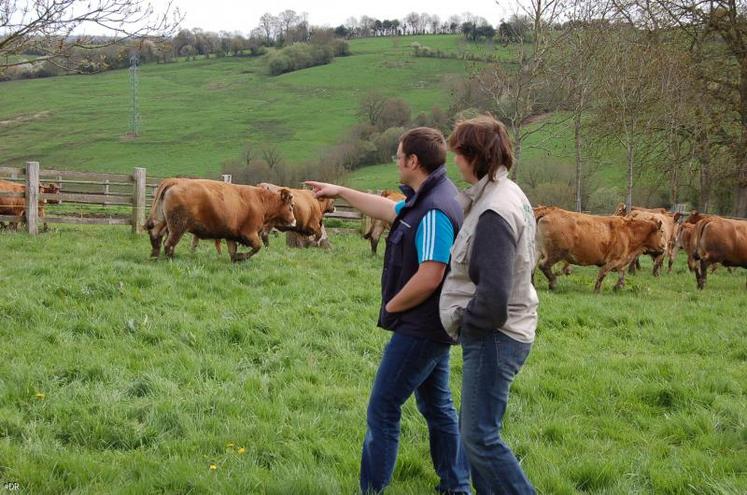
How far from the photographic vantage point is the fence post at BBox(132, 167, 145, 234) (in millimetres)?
17375

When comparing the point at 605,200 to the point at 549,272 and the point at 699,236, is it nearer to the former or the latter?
the point at 699,236

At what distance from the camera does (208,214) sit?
11.9 metres

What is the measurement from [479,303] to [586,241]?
36.0 ft

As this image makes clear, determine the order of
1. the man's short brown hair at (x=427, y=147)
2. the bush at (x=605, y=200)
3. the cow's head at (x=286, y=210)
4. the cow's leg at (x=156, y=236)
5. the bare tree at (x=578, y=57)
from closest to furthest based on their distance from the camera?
the man's short brown hair at (x=427, y=147) → the cow's leg at (x=156, y=236) → the cow's head at (x=286, y=210) → the bare tree at (x=578, y=57) → the bush at (x=605, y=200)

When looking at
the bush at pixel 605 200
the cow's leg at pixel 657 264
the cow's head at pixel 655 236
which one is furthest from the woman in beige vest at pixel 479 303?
the bush at pixel 605 200

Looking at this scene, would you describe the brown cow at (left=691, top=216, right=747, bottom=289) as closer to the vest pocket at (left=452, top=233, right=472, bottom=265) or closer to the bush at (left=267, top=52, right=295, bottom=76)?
the vest pocket at (left=452, top=233, right=472, bottom=265)

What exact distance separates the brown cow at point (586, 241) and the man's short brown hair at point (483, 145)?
1004 cm

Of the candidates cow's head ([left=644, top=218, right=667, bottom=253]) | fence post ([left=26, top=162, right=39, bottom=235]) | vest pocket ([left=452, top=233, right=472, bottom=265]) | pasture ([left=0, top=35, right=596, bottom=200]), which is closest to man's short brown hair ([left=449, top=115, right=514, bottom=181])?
vest pocket ([left=452, top=233, right=472, bottom=265])

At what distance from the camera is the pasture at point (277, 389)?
4.50m

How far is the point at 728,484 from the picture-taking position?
14.4ft

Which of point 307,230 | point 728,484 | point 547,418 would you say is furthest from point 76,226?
point 728,484

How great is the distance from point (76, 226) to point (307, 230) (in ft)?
23.8

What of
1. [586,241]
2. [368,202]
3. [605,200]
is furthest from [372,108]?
[368,202]

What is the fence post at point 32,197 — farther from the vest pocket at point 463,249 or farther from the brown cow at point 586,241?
the vest pocket at point 463,249
